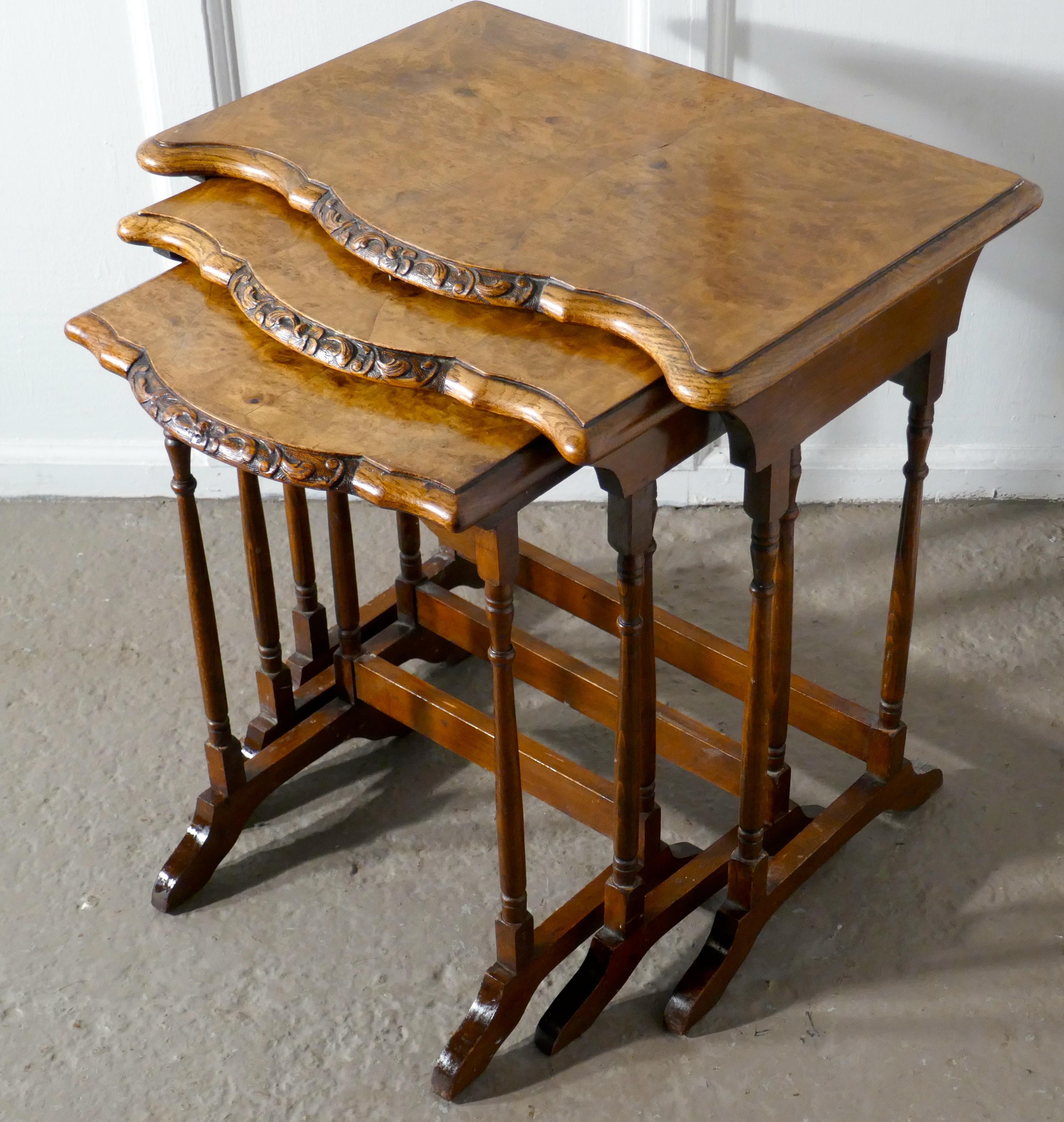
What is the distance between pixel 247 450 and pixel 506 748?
1.64 feet

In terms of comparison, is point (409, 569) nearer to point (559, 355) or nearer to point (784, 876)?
point (784, 876)

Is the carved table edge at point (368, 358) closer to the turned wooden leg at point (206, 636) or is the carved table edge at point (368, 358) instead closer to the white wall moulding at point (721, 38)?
the turned wooden leg at point (206, 636)

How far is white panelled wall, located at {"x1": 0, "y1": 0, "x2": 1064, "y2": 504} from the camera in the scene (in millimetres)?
2799

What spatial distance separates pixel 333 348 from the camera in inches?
70.3

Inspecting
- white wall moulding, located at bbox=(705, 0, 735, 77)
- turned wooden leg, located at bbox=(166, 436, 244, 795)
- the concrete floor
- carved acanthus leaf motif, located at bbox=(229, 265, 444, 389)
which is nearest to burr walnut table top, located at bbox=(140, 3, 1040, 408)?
carved acanthus leaf motif, located at bbox=(229, 265, 444, 389)

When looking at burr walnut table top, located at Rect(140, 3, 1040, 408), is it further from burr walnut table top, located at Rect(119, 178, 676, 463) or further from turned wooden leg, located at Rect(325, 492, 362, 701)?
turned wooden leg, located at Rect(325, 492, 362, 701)

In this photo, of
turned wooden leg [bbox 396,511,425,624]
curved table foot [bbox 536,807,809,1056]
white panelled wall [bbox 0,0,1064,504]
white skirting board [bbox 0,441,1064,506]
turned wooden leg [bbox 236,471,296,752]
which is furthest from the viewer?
white skirting board [bbox 0,441,1064,506]

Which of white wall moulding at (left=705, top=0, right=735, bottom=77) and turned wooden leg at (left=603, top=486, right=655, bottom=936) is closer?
turned wooden leg at (left=603, top=486, right=655, bottom=936)

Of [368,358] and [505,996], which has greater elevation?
[368,358]

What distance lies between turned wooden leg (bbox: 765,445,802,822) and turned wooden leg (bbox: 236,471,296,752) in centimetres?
74

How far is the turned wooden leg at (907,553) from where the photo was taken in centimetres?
211

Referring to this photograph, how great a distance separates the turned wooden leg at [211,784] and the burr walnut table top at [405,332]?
0.43 meters

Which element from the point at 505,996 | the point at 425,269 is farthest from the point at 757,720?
the point at 425,269

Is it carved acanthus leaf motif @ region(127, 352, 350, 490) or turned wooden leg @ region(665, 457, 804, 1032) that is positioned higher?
carved acanthus leaf motif @ region(127, 352, 350, 490)
